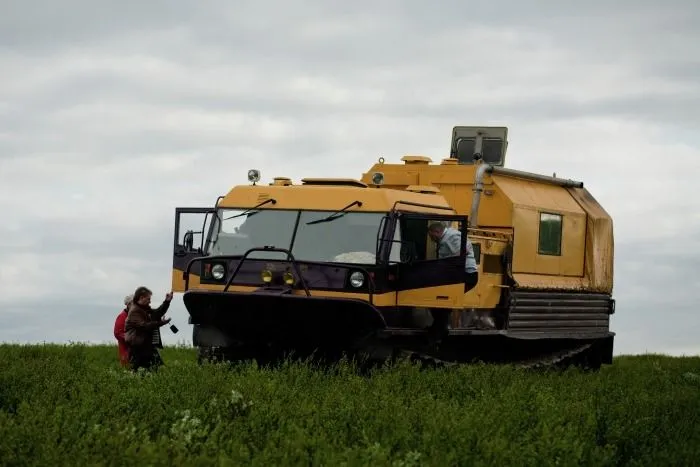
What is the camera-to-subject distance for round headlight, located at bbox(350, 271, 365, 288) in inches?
707

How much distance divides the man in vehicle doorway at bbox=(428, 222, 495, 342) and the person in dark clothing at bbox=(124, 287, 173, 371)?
3794mm

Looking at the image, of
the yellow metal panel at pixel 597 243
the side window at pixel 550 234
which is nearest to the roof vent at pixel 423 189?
the side window at pixel 550 234

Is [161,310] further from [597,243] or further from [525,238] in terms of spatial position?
[597,243]

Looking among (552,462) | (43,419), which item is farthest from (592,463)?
(43,419)

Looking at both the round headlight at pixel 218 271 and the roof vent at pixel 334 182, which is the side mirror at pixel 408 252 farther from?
the round headlight at pixel 218 271

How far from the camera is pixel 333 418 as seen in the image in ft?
41.0

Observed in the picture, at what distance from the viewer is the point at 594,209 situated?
25.5 metres

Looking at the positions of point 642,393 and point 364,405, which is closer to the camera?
point 364,405

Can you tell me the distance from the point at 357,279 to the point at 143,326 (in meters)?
3.17

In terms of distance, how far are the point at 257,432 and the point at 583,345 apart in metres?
14.3

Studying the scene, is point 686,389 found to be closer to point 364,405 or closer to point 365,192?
point 365,192

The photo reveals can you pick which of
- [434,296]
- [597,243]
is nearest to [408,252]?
[434,296]

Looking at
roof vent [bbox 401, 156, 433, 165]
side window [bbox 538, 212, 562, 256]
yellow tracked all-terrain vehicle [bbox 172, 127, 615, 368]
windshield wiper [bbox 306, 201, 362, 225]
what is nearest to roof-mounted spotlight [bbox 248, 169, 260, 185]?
yellow tracked all-terrain vehicle [bbox 172, 127, 615, 368]

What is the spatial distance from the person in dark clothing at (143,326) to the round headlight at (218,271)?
2.77 feet
